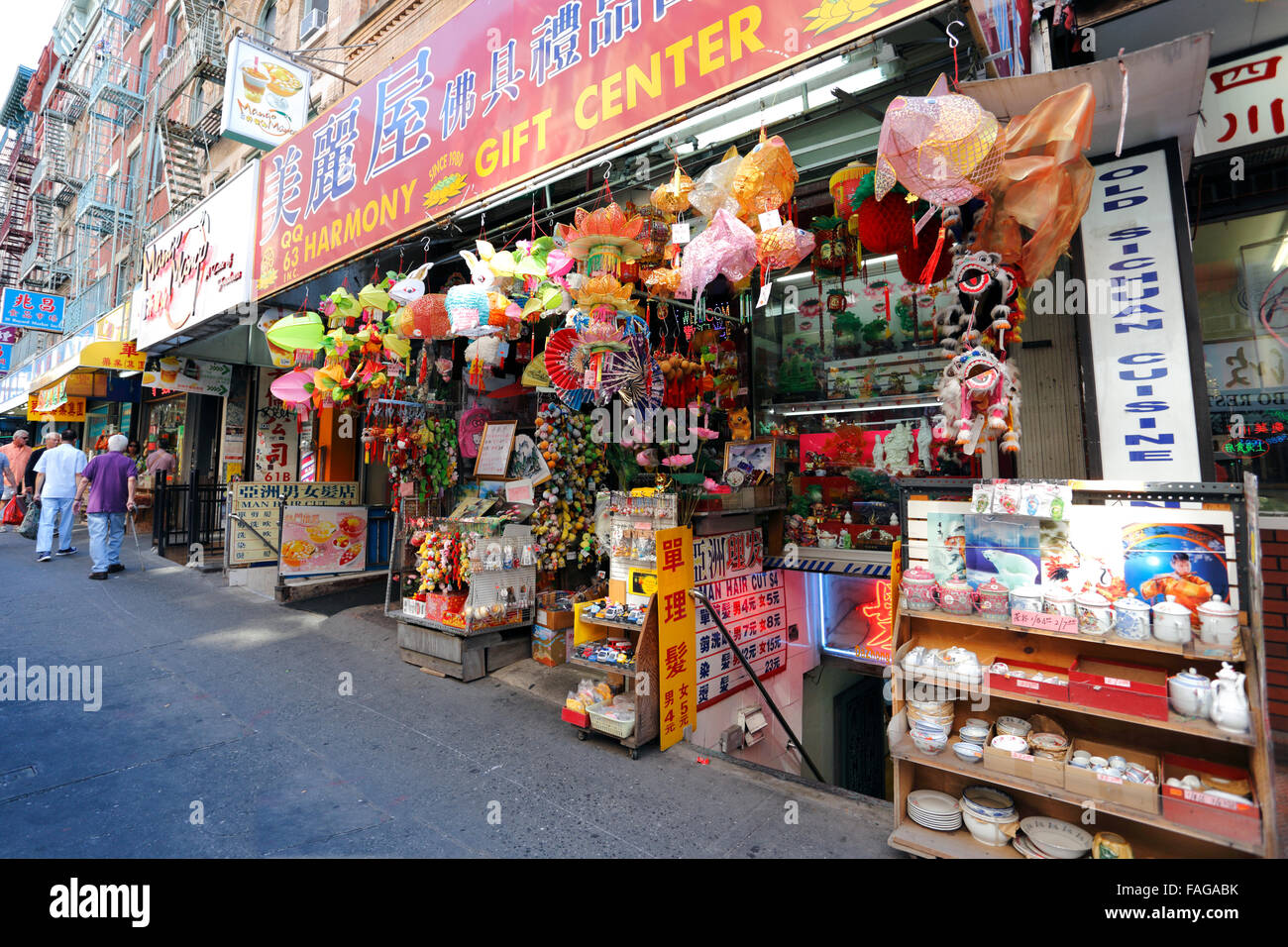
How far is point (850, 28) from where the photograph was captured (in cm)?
281

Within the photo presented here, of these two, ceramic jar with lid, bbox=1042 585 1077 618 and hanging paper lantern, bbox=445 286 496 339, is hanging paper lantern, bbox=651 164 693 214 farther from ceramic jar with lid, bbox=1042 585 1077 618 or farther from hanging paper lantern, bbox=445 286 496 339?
ceramic jar with lid, bbox=1042 585 1077 618

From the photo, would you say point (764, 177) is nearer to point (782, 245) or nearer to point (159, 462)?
point (782, 245)

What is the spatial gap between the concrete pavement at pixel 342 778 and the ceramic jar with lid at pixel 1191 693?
1485 mm

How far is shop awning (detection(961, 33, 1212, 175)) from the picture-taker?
270 centimetres

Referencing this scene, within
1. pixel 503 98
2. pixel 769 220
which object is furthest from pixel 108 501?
pixel 769 220

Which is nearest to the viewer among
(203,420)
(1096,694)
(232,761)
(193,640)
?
→ (1096,694)

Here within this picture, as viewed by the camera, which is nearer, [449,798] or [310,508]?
[449,798]

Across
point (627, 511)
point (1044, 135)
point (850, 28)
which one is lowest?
→ point (627, 511)

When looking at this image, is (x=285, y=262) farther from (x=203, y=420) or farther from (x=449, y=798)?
(x=203, y=420)

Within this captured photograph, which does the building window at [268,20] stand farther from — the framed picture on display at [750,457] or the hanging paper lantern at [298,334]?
the framed picture on display at [750,457]

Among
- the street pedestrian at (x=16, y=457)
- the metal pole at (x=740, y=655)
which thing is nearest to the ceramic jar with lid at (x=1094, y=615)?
the metal pole at (x=740, y=655)

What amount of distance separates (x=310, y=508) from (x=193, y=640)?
2.50 meters

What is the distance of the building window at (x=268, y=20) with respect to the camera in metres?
13.2
